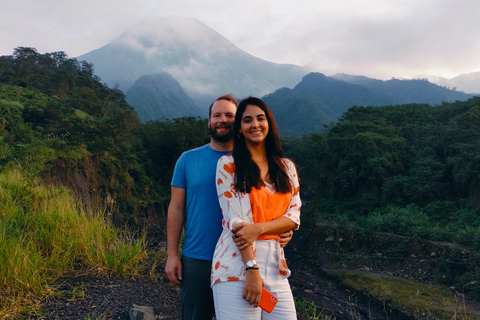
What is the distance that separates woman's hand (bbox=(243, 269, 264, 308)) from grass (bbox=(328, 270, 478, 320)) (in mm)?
6662

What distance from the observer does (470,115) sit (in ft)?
49.1

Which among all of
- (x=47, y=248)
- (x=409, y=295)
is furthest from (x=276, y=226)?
(x=409, y=295)

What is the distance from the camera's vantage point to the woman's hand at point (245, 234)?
Answer: 4.58 ft

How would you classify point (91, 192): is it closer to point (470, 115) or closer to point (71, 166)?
point (71, 166)

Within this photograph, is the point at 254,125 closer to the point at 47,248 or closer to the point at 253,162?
the point at 253,162

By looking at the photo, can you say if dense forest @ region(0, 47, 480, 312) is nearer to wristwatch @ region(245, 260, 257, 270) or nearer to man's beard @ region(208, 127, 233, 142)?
man's beard @ region(208, 127, 233, 142)

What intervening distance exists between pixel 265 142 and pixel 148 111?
59849mm

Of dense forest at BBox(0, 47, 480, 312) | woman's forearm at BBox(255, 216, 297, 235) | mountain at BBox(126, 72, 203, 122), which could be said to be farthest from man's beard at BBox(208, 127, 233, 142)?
mountain at BBox(126, 72, 203, 122)

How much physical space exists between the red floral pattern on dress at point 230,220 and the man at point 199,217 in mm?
242

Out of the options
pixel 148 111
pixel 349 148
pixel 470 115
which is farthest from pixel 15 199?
pixel 148 111

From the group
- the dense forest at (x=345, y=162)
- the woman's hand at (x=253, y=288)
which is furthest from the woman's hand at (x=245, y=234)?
the dense forest at (x=345, y=162)

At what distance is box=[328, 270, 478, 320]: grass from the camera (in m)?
7.26

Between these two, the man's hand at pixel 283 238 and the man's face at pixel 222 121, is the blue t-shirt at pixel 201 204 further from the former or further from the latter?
the man's hand at pixel 283 238

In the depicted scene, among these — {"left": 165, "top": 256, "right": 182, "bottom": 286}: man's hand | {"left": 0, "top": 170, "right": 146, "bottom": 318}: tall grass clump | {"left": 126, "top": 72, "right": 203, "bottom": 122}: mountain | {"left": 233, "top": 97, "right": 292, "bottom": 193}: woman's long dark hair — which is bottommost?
{"left": 0, "top": 170, "right": 146, "bottom": 318}: tall grass clump
